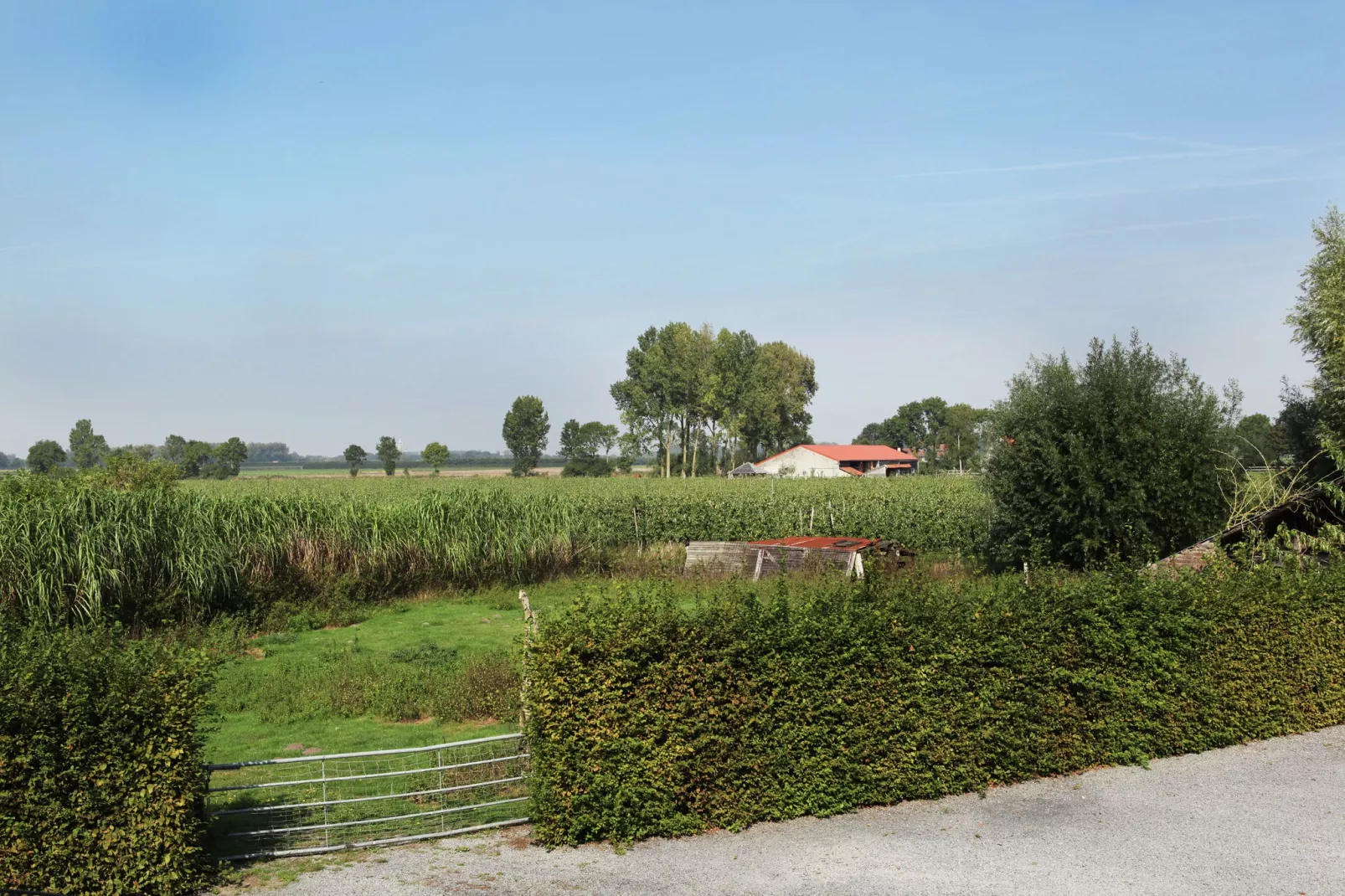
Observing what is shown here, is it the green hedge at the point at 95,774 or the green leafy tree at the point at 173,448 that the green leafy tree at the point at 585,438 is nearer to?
the green leafy tree at the point at 173,448

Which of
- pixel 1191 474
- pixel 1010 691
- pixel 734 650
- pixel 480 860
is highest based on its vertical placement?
pixel 1191 474

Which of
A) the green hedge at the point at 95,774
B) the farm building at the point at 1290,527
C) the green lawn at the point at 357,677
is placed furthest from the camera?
the farm building at the point at 1290,527

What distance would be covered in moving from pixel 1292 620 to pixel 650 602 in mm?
10054

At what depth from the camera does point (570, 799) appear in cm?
993

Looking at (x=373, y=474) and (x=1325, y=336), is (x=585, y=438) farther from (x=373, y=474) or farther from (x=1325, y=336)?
(x=1325, y=336)

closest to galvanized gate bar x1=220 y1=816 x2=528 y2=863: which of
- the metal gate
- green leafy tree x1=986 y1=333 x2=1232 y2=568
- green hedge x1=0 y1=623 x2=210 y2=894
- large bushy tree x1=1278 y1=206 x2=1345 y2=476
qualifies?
the metal gate

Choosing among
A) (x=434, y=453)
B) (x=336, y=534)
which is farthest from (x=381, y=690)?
(x=434, y=453)

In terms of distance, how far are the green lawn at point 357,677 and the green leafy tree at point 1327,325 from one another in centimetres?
2974

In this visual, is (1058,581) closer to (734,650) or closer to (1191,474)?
(734,650)

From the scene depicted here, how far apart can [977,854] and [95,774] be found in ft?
27.8

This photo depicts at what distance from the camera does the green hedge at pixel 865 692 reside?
32.7ft

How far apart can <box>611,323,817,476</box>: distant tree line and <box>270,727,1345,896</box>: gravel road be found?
95882 mm

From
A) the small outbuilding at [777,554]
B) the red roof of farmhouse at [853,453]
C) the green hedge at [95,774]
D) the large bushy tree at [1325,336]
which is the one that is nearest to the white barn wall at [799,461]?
the red roof of farmhouse at [853,453]

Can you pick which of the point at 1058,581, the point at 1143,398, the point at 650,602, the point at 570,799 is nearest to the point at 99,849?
the point at 570,799
